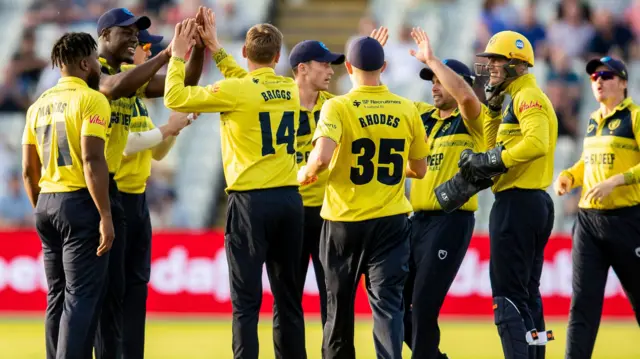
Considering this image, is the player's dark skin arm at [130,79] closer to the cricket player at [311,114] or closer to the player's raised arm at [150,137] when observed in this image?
the player's raised arm at [150,137]

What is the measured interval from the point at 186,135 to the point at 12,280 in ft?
13.8

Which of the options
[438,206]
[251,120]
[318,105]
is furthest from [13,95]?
[438,206]

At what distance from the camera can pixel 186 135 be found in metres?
17.1

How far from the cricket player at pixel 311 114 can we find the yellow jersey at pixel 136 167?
129 cm

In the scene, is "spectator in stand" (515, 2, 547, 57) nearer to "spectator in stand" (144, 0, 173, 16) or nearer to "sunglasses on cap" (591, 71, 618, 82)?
"spectator in stand" (144, 0, 173, 16)

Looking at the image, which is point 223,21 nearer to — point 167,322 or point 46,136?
point 167,322

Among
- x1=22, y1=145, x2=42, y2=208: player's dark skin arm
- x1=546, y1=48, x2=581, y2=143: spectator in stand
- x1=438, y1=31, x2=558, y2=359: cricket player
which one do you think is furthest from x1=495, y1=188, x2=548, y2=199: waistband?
x1=546, y1=48, x2=581, y2=143: spectator in stand

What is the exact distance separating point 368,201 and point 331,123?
0.63m

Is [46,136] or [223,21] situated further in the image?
[223,21]

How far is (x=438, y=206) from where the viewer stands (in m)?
8.29

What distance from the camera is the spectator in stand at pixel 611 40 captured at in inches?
662

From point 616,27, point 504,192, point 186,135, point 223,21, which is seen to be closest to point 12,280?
point 186,135

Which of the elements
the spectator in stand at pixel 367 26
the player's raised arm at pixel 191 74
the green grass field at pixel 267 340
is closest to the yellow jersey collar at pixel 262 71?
the player's raised arm at pixel 191 74

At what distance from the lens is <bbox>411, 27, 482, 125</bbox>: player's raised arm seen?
7945 mm
